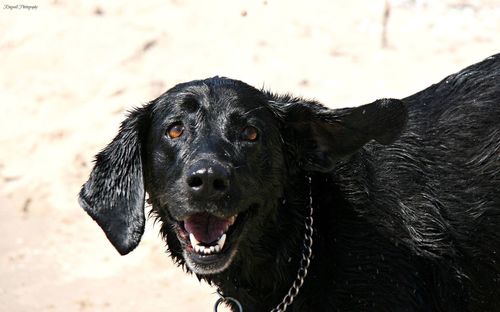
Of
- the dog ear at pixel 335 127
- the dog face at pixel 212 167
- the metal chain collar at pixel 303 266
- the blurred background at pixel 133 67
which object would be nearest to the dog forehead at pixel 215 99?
the dog face at pixel 212 167

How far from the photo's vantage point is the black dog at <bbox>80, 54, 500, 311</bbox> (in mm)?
4504

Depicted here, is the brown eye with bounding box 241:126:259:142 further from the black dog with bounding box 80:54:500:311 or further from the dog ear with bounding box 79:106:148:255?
the dog ear with bounding box 79:106:148:255

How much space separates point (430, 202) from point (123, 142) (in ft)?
4.08

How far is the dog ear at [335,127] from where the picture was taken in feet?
15.0

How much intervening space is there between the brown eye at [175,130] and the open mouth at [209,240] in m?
0.34

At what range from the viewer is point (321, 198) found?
4.71 meters

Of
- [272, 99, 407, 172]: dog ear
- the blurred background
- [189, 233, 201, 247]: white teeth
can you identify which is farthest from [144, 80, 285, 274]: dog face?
the blurred background

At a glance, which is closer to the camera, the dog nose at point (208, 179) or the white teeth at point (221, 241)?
the dog nose at point (208, 179)

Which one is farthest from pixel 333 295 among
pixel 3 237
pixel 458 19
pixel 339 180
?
pixel 458 19

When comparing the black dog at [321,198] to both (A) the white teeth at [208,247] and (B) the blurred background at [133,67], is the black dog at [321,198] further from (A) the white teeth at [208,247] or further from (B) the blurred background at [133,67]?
(B) the blurred background at [133,67]

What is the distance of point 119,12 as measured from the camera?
9047mm

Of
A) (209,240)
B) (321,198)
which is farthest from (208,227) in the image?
(321,198)

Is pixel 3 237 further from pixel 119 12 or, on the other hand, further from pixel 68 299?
pixel 119 12

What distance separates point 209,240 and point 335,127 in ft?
2.28
